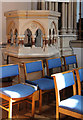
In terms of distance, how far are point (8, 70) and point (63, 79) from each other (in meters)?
0.92

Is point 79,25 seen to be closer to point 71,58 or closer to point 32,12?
point 71,58

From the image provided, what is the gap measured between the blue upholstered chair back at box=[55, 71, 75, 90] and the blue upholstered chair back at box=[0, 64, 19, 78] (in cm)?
86

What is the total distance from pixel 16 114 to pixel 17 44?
4.51ft

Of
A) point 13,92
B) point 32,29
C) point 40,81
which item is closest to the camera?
point 13,92

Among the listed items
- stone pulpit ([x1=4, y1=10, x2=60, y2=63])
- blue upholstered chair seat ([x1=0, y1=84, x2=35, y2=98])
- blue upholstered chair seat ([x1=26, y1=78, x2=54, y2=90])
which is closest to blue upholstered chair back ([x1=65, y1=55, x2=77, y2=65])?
stone pulpit ([x1=4, y1=10, x2=60, y2=63])

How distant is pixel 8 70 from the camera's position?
3.05 metres

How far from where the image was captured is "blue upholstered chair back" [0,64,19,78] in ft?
9.77

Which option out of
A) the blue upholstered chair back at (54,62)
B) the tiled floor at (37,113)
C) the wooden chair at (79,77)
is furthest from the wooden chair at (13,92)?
the blue upholstered chair back at (54,62)

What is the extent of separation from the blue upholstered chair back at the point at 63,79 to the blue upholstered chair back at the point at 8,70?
858mm

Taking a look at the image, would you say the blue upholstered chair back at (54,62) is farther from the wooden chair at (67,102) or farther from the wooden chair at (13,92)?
the wooden chair at (67,102)

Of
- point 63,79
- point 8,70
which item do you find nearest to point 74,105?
point 63,79

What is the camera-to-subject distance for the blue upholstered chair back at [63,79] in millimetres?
2485

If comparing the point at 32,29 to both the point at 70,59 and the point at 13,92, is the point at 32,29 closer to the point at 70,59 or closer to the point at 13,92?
the point at 70,59

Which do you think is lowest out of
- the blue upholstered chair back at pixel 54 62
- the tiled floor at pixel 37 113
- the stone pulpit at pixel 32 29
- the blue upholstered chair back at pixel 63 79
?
the tiled floor at pixel 37 113
